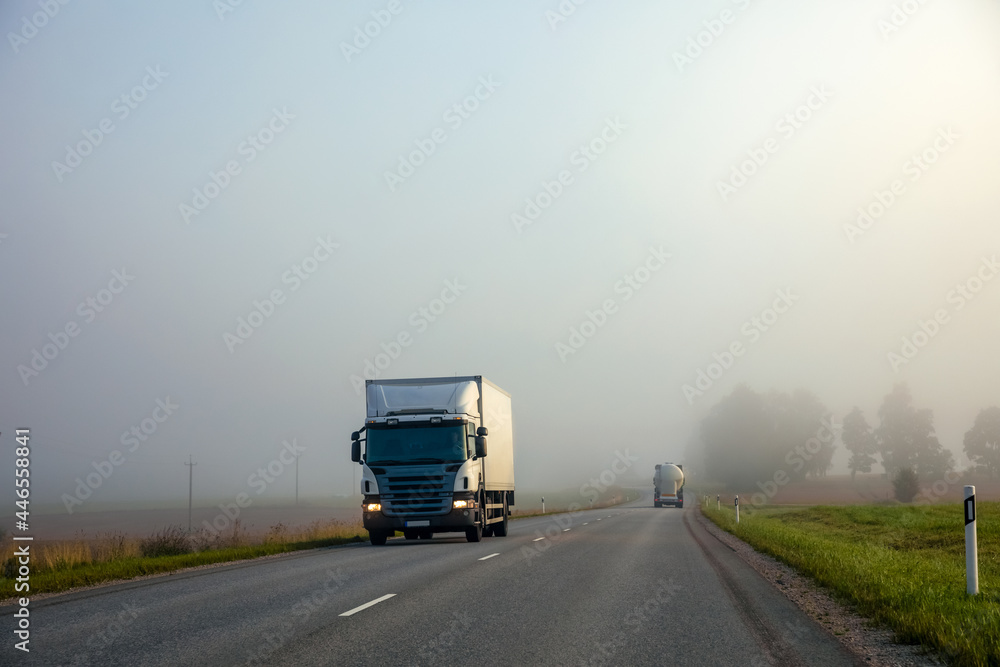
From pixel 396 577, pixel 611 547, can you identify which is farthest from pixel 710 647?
pixel 611 547

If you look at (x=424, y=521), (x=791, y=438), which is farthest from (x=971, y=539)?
(x=791, y=438)

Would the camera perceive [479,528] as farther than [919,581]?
Yes

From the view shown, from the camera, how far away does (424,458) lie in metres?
22.2

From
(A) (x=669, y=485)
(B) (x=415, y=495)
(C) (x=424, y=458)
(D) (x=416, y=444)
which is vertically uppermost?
(D) (x=416, y=444)

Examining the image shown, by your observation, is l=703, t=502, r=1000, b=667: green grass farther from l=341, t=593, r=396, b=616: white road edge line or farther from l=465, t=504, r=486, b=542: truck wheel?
l=465, t=504, r=486, b=542: truck wheel

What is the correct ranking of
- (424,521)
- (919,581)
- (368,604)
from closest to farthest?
(368,604), (919,581), (424,521)

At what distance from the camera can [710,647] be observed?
24.3 ft

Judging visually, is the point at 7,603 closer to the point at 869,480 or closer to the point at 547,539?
the point at 547,539

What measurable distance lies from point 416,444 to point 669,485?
5312 cm

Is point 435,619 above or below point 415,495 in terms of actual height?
below

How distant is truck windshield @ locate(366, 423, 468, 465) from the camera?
73.1 feet

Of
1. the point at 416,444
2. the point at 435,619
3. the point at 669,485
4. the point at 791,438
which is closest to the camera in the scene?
the point at 435,619

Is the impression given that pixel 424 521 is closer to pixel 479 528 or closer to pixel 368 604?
pixel 479 528

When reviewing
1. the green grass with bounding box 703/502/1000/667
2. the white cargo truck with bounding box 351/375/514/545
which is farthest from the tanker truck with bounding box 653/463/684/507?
the white cargo truck with bounding box 351/375/514/545
